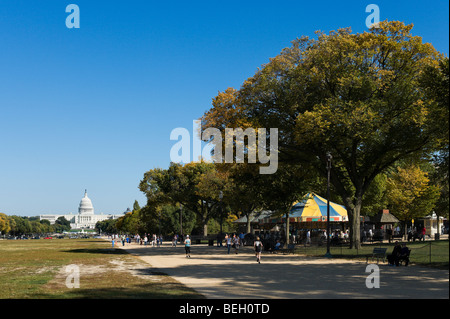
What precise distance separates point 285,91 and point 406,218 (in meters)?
30.6

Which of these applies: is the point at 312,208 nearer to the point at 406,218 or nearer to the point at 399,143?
the point at 399,143

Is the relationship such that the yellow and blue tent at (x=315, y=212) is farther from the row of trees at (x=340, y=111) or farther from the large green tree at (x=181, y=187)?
the large green tree at (x=181, y=187)

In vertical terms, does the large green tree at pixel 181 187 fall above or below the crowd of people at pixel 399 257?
above

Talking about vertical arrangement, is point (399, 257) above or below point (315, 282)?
above

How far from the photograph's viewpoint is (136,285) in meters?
19.5

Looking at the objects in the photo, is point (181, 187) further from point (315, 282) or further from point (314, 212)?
point (315, 282)

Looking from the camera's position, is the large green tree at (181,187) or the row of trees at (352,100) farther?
the large green tree at (181,187)
